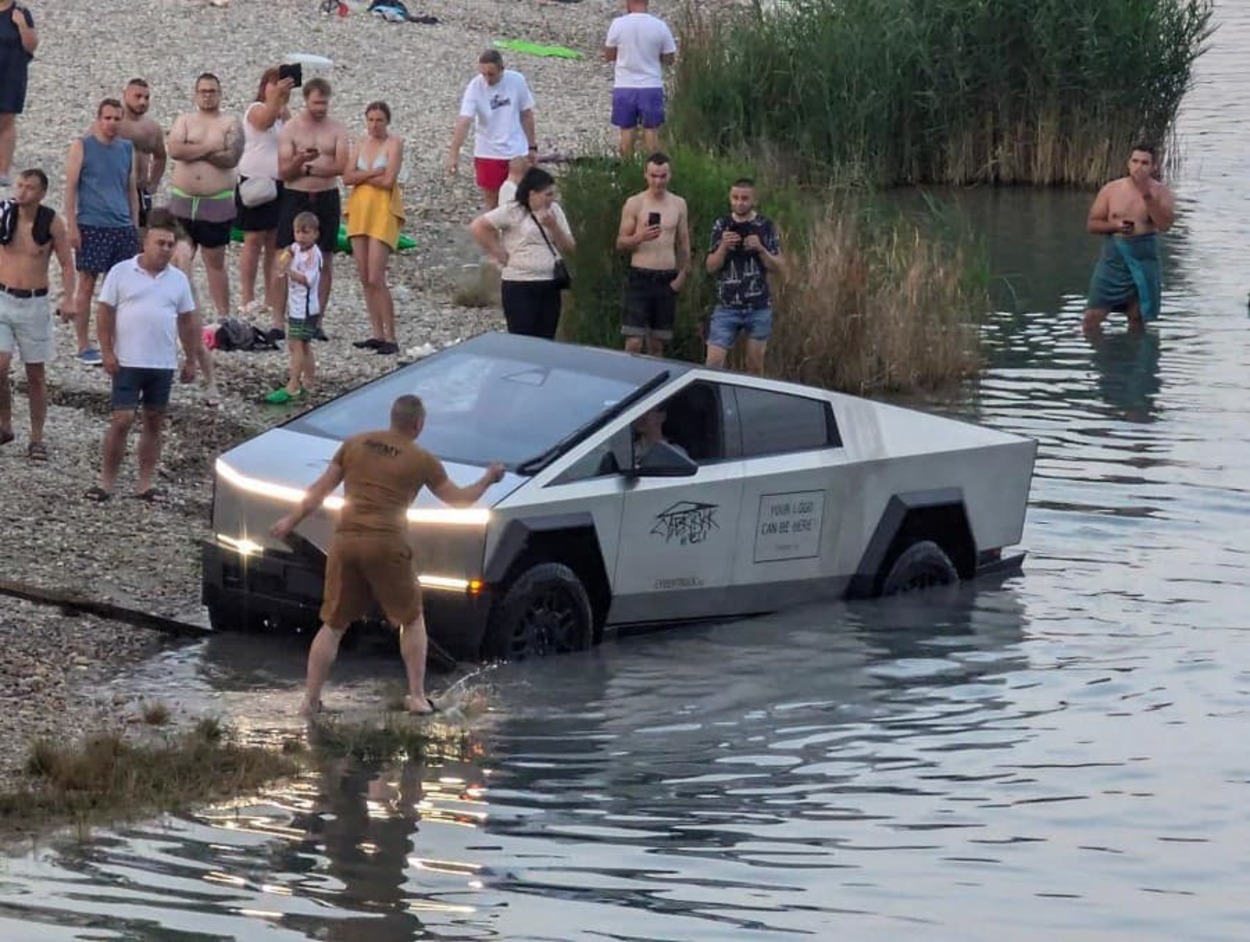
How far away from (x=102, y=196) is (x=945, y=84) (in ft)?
55.3

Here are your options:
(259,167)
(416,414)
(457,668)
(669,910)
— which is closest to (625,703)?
(457,668)

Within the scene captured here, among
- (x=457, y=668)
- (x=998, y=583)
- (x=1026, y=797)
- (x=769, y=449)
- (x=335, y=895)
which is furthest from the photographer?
(x=998, y=583)

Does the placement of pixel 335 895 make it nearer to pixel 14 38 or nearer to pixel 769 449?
pixel 769 449

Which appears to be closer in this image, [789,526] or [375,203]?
[789,526]

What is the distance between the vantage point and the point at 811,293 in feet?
66.8

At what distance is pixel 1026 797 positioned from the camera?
34.3 ft

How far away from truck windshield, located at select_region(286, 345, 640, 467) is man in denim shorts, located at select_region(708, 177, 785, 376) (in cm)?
494

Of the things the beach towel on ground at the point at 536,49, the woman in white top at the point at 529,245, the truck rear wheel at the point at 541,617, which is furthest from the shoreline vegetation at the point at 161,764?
the beach towel on ground at the point at 536,49

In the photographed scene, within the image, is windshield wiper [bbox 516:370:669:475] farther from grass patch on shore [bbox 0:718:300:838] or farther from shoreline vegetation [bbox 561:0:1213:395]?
shoreline vegetation [bbox 561:0:1213:395]

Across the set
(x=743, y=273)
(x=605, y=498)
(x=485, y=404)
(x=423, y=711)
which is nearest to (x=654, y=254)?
(x=743, y=273)

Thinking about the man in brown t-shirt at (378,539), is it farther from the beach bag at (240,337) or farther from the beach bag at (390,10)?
the beach bag at (390,10)

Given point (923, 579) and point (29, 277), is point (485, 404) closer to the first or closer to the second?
point (923, 579)

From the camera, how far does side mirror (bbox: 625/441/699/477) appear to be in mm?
12219

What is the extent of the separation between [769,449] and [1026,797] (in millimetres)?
3050
